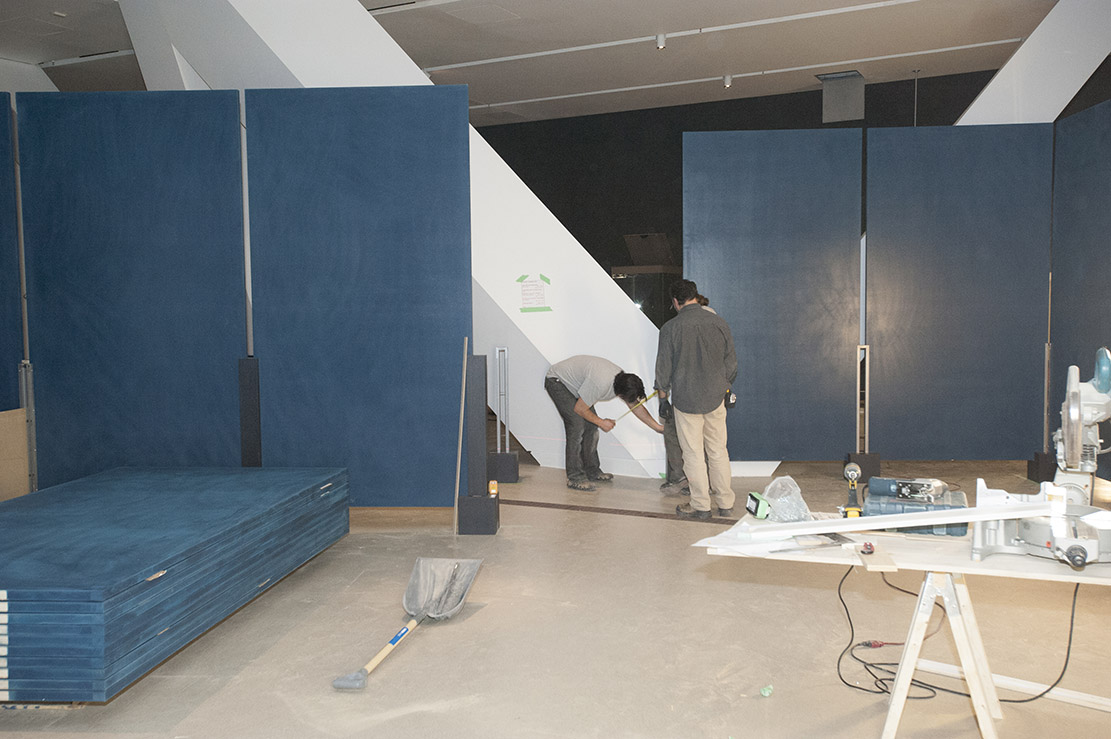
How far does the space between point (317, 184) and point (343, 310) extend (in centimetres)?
83

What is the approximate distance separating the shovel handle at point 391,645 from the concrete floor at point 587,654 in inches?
2.0

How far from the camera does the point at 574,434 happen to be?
629cm

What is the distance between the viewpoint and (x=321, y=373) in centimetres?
511

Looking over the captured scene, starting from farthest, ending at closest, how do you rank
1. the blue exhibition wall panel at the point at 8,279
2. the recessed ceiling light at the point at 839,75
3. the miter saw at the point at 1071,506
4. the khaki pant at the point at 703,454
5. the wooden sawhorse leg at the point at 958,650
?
the recessed ceiling light at the point at 839,75 < the khaki pant at the point at 703,454 < the blue exhibition wall panel at the point at 8,279 < the wooden sawhorse leg at the point at 958,650 < the miter saw at the point at 1071,506

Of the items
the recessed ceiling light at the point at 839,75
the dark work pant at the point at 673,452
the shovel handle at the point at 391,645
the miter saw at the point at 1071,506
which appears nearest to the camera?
the miter saw at the point at 1071,506

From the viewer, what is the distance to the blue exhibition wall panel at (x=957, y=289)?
6281mm

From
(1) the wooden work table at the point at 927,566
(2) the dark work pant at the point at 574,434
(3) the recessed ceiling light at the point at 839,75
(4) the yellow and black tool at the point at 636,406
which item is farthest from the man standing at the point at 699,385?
(3) the recessed ceiling light at the point at 839,75


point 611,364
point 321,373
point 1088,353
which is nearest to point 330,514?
point 321,373

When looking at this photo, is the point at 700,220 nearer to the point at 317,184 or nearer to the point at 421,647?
the point at 317,184

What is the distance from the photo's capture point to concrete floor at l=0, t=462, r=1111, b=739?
8.52 feet

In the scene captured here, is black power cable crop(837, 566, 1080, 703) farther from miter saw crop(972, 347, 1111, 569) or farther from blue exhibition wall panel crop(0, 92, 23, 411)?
blue exhibition wall panel crop(0, 92, 23, 411)

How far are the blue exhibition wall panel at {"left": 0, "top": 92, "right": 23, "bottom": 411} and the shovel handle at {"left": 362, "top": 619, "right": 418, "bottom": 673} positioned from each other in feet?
11.3

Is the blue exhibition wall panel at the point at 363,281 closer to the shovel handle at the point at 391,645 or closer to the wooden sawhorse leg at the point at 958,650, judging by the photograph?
the shovel handle at the point at 391,645

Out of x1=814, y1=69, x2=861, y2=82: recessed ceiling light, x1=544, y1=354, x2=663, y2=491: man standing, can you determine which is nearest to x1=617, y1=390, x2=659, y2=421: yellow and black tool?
x1=544, y1=354, x2=663, y2=491: man standing
